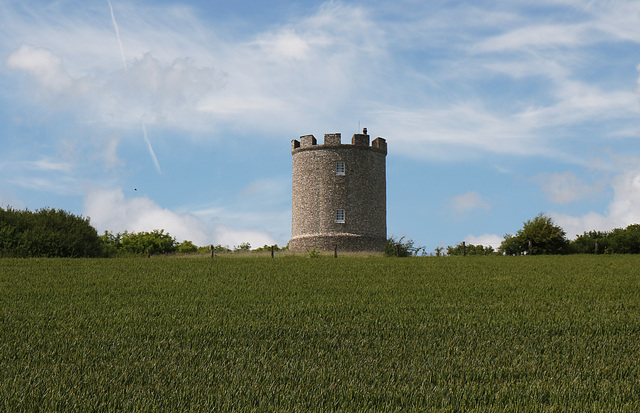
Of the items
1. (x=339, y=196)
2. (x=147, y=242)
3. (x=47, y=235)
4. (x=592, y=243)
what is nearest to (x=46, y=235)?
(x=47, y=235)

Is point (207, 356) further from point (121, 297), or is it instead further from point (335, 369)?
point (121, 297)

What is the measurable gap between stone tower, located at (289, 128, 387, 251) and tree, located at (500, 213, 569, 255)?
898cm

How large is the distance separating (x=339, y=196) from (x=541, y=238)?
1218 cm

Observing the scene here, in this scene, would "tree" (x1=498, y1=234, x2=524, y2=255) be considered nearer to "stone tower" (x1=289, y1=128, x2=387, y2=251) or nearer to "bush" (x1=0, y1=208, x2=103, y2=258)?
"stone tower" (x1=289, y1=128, x2=387, y2=251)

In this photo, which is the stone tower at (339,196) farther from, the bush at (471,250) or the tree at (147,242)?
the tree at (147,242)

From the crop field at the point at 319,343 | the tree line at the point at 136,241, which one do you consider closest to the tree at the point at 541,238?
the tree line at the point at 136,241

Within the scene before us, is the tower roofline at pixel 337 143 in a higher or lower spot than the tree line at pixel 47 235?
higher

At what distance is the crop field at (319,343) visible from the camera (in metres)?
6.45

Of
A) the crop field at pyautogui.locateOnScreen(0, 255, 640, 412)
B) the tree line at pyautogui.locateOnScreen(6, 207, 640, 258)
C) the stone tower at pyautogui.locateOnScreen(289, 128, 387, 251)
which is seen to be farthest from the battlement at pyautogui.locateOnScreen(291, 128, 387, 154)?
the crop field at pyautogui.locateOnScreen(0, 255, 640, 412)

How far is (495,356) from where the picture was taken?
846 cm

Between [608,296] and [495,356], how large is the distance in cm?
699

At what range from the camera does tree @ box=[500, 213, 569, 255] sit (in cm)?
3294

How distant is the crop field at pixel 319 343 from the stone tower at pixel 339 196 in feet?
66.0

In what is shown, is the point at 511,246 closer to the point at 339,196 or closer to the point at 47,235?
the point at 339,196
